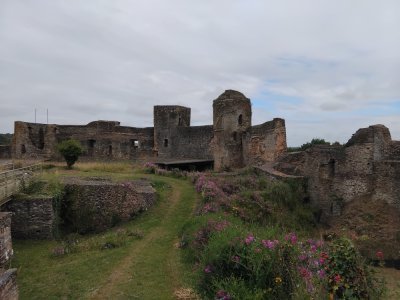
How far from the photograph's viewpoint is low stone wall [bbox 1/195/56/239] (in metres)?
14.5

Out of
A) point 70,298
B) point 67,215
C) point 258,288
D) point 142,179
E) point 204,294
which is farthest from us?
point 142,179

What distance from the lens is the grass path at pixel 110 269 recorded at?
977 cm

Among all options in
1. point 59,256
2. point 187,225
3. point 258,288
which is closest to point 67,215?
point 59,256

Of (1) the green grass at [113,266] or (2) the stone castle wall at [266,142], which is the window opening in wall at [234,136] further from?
(1) the green grass at [113,266]

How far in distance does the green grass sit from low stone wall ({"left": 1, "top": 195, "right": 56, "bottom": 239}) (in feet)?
1.39

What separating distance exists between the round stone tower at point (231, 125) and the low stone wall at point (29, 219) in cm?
1505

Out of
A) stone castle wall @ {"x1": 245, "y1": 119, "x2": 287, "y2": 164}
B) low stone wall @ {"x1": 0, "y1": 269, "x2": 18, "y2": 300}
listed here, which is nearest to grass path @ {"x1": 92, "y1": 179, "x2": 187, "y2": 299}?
low stone wall @ {"x1": 0, "y1": 269, "x2": 18, "y2": 300}

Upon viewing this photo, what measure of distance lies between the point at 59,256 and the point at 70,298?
→ 351cm

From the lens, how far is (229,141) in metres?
28.1

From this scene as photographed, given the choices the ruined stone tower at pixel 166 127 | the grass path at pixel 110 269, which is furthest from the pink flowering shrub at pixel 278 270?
the ruined stone tower at pixel 166 127

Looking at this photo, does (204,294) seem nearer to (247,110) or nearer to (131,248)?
(131,248)

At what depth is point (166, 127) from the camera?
36344 mm

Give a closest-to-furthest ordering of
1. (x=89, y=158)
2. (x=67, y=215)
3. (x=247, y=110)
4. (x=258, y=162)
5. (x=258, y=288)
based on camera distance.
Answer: (x=258, y=288), (x=67, y=215), (x=258, y=162), (x=247, y=110), (x=89, y=158)

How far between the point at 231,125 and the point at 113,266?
58.6ft
